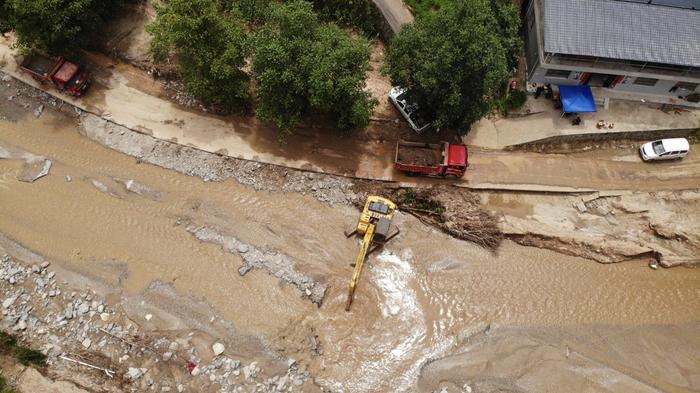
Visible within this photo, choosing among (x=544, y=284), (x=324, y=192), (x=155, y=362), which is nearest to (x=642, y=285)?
(x=544, y=284)

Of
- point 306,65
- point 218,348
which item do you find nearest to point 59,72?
point 306,65

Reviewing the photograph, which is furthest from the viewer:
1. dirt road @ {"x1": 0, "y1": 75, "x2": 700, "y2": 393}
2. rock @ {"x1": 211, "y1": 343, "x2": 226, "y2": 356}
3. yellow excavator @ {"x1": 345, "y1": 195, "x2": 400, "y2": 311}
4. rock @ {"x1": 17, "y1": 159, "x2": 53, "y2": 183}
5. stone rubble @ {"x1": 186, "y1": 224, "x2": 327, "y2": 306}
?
rock @ {"x1": 17, "y1": 159, "x2": 53, "y2": 183}

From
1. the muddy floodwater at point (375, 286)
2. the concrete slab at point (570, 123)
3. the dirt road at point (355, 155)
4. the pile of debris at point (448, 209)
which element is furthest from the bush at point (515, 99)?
the muddy floodwater at point (375, 286)

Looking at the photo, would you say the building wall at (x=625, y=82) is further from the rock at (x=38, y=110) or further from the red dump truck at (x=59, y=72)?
the rock at (x=38, y=110)

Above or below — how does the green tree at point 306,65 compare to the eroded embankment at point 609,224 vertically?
above

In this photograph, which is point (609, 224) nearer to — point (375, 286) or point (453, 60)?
point (453, 60)

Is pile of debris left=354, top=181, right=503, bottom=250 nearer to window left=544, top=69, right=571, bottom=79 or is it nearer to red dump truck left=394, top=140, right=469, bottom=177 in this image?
red dump truck left=394, top=140, right=469, bottom=177

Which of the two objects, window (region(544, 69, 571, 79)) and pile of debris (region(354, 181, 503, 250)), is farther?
window (region(544, 69, 571, 79))

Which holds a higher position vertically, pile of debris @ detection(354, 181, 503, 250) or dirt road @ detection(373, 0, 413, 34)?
dirt road @ detection(373, 0, 413, 34)

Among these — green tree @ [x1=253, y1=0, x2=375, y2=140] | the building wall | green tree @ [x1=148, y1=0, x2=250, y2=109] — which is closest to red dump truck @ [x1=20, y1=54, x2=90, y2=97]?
green tree @ [x1=148, y1=0, x2=250, y2=109]
